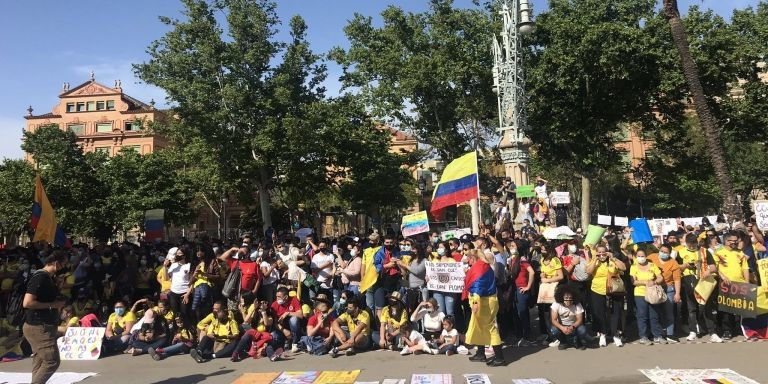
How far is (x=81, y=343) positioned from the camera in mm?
8977

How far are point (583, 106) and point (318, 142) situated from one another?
42.5 ft

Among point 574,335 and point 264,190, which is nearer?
point 574,335

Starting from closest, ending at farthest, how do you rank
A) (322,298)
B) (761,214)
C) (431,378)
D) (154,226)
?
(431,378) → (322,298) → (761,214) → (154,226)

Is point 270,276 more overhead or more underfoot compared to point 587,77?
more underfoot

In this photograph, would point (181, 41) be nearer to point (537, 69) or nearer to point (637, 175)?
point (537, 69)

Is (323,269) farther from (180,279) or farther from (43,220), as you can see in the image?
(43,220)

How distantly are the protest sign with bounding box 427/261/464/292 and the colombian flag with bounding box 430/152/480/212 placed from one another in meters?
2.01

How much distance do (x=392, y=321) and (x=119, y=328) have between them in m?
4.76

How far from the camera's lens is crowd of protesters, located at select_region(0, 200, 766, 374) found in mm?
8602

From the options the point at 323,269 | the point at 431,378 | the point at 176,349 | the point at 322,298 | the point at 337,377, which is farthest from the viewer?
the point at 323,269

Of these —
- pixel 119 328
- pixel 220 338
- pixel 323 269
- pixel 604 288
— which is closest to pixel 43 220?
pixel 119 328

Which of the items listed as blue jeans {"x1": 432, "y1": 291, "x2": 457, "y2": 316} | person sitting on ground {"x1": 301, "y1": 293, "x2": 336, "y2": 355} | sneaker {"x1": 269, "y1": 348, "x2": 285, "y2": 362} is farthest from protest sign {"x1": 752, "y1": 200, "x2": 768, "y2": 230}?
sneaker {"x1": 269, "y1": 348, "x2": 285, "y2": 362}

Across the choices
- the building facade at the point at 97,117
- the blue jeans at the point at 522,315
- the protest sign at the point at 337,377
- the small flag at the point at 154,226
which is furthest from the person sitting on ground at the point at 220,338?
the building facade at the point at 97,117

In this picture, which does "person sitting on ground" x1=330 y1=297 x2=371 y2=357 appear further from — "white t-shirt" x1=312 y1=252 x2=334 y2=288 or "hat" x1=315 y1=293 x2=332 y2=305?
"white t-shirt" x1=312 y1=252 x2=334 y2=288
